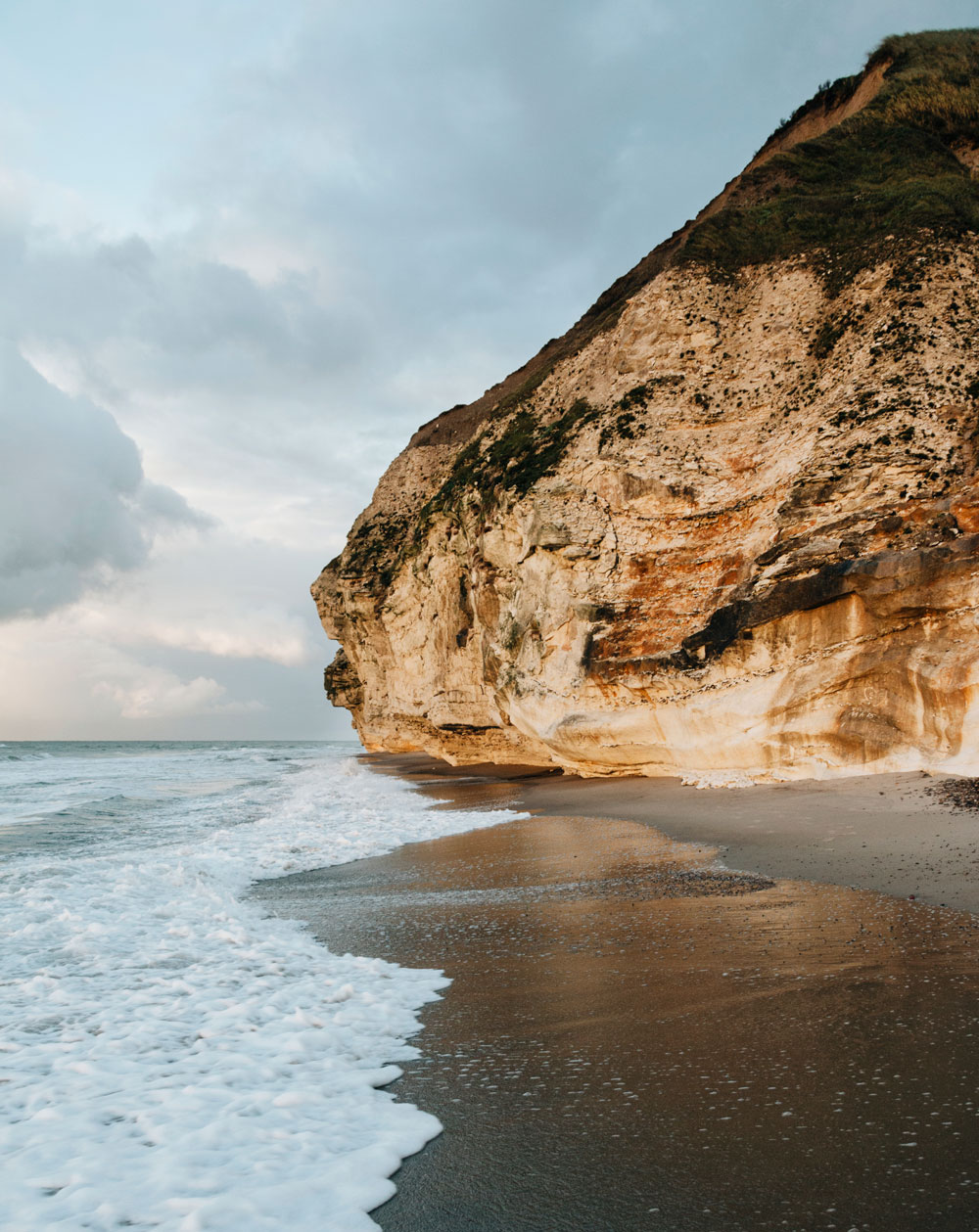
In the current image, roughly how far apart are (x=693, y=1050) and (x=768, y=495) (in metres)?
13.9

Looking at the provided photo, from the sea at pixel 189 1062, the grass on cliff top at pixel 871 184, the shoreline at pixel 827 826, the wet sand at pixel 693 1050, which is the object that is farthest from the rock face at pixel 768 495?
the sea at pixel 189 1062

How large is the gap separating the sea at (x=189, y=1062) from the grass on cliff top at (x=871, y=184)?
1908 centimetres

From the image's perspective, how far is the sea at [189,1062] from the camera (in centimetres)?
256

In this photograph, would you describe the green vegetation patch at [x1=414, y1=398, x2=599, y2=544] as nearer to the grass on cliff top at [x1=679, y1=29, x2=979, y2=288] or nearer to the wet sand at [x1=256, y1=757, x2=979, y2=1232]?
the grass on cliff top at [x1=679, y1=29, x2=979, y2=288]

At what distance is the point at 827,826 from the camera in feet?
29.1

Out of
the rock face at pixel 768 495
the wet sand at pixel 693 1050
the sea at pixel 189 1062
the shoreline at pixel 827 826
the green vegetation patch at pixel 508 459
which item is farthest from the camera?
the green vegetation patch at pixel 508 459

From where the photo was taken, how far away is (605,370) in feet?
70.5

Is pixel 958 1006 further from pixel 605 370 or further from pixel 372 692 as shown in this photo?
pixel 372 692

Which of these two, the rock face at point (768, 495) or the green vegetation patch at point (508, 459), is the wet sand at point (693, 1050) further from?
the green vegetation patch at point (508, 459)

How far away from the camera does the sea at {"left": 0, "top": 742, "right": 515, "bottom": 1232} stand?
2.56m

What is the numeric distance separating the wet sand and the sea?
0.25 m

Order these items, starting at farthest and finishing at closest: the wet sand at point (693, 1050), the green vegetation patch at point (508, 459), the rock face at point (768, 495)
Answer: the green vegetation patch at point (508, 459), the rock face at point (768, 495), the wet sand at point (693, 1050)

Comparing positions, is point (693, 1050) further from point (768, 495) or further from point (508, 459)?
point (508, 459)

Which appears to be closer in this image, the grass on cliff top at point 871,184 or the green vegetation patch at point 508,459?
the grass on cliff top at point 871,184
